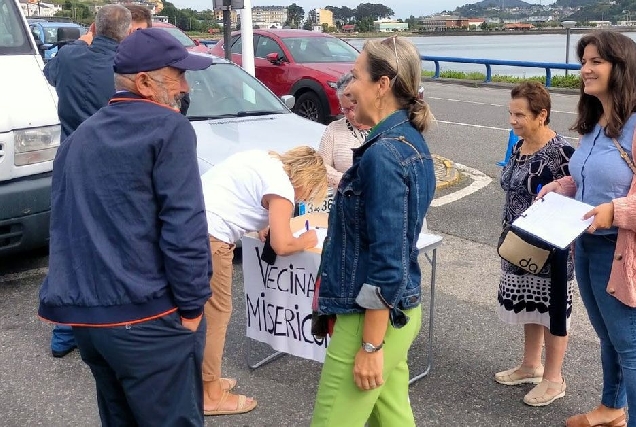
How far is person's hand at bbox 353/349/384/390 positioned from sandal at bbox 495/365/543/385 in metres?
1.85

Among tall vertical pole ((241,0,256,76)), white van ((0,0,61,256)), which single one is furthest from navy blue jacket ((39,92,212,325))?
tall vertical pole ((241,0,256,76))

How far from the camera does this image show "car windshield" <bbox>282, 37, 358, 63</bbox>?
514 inches

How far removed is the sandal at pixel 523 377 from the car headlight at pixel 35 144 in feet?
11.3

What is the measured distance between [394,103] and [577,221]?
108 centimetres

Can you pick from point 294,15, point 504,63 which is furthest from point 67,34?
point 504,63

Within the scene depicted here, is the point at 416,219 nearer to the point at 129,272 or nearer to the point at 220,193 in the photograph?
the point at 129,272

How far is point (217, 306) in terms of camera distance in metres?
3.62

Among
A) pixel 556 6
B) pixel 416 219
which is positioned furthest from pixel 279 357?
pixel 556 6

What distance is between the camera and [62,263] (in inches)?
91.7

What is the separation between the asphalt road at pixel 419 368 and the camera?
369cm

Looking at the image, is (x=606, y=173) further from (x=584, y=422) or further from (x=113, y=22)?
(x=113, y=22)

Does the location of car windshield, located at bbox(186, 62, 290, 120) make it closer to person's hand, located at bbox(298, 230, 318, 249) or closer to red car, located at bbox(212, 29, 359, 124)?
person's hand, located at bbox(298, 230, 318, 249)

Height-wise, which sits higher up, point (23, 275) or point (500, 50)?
point (500, 50)

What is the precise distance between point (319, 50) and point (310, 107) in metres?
1.39
